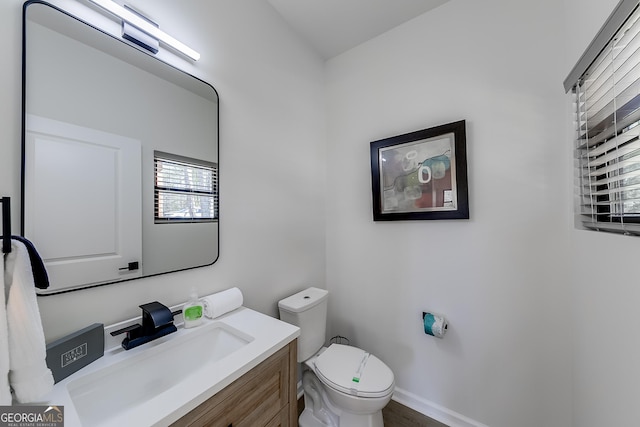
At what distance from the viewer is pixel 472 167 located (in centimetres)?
148

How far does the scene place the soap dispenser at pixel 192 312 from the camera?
3.50 ft

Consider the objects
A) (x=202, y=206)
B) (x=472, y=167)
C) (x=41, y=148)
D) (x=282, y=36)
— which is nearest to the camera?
(x=41, y=148)

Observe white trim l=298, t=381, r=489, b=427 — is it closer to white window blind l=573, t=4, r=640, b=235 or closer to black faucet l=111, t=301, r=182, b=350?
black faucet l=111, t=301, r=182, b=350

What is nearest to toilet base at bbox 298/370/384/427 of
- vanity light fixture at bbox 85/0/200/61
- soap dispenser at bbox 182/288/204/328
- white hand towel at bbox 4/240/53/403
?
soap dispenser at bbox 182/288/204/328

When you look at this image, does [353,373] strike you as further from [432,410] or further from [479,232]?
[479,232]

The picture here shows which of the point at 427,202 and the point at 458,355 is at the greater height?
the point at 427,202

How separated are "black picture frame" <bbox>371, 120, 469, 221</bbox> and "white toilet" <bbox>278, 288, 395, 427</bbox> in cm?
85

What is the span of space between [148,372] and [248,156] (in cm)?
111

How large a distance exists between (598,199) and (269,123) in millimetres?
1705

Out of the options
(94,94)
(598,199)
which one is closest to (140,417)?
(94,94)

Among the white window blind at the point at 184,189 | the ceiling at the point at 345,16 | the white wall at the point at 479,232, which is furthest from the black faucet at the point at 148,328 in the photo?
the ceiling at the point at 345,16

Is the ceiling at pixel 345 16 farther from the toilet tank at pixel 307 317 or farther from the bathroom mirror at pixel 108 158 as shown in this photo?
the toilet tank at pixel 307 317

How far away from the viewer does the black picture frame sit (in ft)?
4.87

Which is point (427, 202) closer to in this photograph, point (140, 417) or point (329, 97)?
point (329, 97)
